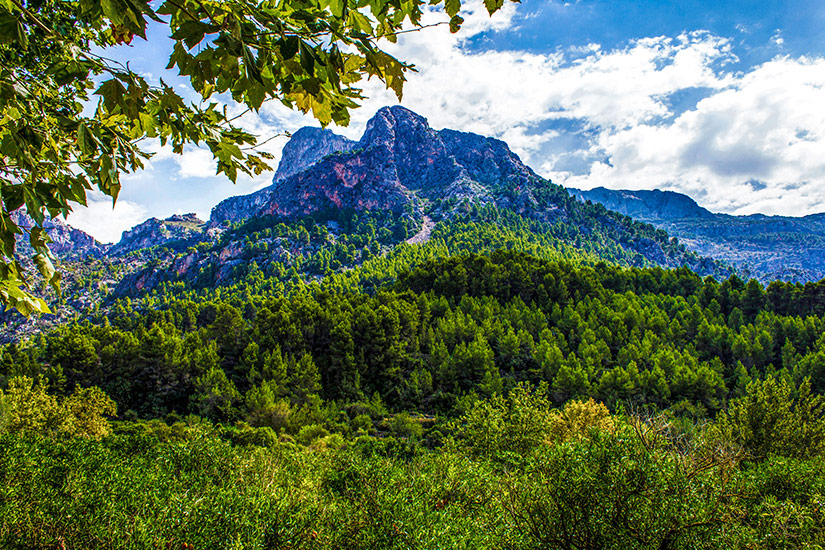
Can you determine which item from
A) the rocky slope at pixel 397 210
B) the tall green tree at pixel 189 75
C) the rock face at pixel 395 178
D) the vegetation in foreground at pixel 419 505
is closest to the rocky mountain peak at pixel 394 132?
the rock face at pixel 395 178

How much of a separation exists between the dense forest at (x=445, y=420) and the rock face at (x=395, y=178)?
98179 millimetres

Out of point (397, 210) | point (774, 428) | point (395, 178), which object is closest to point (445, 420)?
point (774, 428)

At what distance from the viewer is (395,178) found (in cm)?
17275

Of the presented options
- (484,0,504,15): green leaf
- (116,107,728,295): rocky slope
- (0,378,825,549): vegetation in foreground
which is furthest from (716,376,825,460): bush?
(116,107,728,295): rocky slope

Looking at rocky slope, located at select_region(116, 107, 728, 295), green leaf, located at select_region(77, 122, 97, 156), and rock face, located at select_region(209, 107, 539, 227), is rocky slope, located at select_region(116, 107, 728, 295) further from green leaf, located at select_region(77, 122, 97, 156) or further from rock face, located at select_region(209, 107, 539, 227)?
green leaf, located at select_region(77, 122, 97, 156)

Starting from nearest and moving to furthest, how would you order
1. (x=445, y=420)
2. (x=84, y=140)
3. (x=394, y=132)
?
1. (x=84, y=140)
2. (x=445, y=420)
3. (x=394, y=132)

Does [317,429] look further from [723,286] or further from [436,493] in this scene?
[723,286]

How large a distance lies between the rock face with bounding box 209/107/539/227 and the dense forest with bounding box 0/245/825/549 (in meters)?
98.2

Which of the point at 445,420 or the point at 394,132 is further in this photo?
the point at 394,132

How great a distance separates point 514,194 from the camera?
6314 inches

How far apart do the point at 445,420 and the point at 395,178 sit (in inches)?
5860

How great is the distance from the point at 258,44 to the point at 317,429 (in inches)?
1256

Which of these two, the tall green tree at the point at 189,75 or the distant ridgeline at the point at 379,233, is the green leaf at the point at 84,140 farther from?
the distant ridgeline at the point at 379,233

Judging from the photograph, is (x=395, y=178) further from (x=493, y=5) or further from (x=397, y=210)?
(x=493, y=5)
